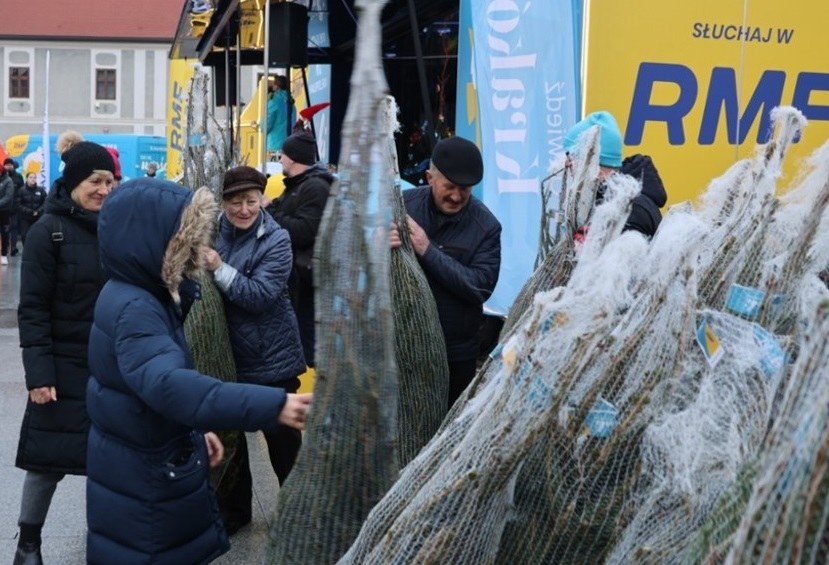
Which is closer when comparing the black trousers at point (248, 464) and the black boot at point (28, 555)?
the black boot at point (28, 555)

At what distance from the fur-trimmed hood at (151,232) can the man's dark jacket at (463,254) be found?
5.43 ft

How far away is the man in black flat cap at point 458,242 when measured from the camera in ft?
15.1

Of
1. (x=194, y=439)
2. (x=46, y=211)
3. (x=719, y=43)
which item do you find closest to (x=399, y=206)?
(x=194, y=439)

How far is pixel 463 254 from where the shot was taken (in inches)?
187

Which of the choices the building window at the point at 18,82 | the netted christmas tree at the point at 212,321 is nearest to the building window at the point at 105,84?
the building window at the point at 18,82

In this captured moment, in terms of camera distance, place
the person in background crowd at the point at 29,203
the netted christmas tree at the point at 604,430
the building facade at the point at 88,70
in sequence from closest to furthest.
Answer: the netted christmas tree at the point at 604,430
the person in background crowd at the point at 29,203
the building facade at the point at 88,70

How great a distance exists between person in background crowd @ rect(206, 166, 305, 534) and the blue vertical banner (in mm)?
1100

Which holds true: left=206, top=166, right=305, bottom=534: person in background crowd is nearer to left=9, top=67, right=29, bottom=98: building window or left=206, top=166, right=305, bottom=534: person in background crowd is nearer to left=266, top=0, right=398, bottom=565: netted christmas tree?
left=266, top=0, right=398, bottom=565: netted christmas tree

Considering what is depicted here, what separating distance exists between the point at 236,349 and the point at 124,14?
2267 inches

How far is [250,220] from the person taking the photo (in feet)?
17.4

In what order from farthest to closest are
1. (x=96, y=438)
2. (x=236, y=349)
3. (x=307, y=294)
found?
(x=307, y=294)
(x=236, y=349)
(x=96, y=438)

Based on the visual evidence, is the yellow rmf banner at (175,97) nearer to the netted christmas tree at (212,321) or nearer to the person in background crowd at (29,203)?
the person in background crowd at (29,203)

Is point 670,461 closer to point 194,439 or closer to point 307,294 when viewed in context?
point 194,439

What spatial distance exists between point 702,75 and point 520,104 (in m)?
0.87
